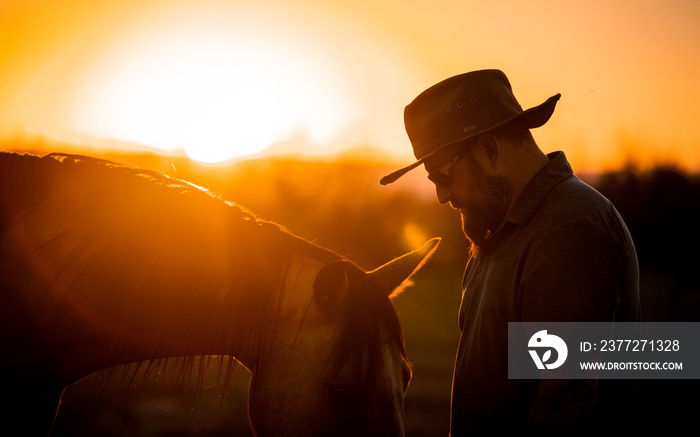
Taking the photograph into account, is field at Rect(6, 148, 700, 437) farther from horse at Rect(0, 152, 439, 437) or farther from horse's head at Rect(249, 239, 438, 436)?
horse's head at Rect(249, 239, 438, 436)

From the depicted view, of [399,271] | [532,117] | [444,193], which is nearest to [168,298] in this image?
[399,271]

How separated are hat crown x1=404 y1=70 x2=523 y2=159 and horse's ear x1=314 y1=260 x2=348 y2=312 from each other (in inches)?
30.7

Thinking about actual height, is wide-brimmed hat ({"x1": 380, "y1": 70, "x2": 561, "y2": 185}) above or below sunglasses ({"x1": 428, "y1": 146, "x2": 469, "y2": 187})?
above

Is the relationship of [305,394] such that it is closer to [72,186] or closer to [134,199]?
[134,199]

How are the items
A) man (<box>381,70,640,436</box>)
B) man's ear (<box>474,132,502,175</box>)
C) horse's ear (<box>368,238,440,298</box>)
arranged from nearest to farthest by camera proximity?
man (<box>381,70,640,436</box>) → man's ear (<box>474,132,502,175</box>) → horse's ear (<box>368,238,440,298</box>)

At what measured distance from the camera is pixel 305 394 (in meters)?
2.07

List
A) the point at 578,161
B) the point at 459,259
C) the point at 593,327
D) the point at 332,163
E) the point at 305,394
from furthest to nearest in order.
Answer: the point at 332,163 → the point at 578,161 → the point at 459,259 → the point at 305,394 → the point at 593,327

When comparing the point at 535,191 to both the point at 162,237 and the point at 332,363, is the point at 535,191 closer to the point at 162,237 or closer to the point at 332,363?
the point at 332,363

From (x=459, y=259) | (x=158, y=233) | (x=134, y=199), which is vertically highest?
(x=134, y=199)

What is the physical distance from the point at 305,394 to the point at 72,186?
154 centimetres

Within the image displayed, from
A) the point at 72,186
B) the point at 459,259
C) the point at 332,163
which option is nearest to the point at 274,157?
the point at 332,163

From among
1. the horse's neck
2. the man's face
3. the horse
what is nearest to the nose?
the man's face

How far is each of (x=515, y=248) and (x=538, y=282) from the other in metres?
0.27

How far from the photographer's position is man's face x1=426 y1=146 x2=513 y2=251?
2.34m
